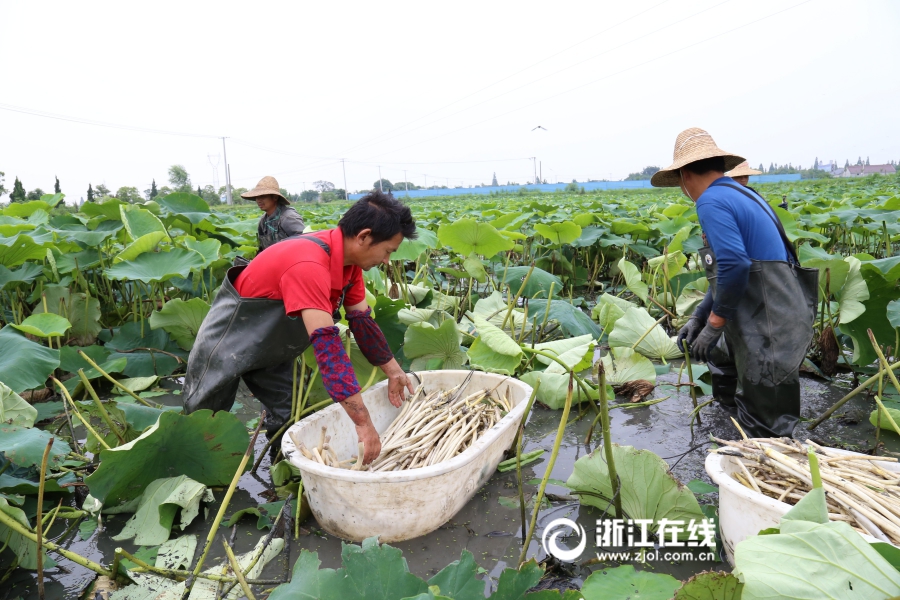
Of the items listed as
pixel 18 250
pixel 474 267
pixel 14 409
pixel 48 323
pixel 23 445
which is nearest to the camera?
pixel 23 445

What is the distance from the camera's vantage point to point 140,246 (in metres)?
3.25

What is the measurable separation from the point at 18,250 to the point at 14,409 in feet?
4.57

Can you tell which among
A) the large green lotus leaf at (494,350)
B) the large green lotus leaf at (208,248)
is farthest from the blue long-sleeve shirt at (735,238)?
the large green lotus leaf at (208,248)

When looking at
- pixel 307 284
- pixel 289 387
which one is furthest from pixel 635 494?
pixel 289 387

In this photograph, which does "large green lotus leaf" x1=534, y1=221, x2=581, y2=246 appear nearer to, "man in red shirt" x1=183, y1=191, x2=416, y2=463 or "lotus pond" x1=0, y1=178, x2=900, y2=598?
"lotus pond" x1=0, y1=178, x2=900, y2=598

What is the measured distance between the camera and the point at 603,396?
1473 mm

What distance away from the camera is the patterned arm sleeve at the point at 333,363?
1875mm

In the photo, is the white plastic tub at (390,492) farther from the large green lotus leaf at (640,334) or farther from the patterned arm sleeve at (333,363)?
the large green lotus leaf at (640,334)

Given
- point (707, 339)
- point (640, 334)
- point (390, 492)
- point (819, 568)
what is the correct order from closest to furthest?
point (819, 568)
point (390, 492)
point (707, 339)
point (640, 334)

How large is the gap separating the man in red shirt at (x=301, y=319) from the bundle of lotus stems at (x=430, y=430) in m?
0.14

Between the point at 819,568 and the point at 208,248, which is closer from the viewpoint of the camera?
the point at 819,568

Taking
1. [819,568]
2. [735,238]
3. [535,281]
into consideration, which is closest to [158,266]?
[535,281]

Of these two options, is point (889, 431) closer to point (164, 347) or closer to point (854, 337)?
point (854, 337)

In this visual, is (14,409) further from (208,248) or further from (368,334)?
(208,248)
